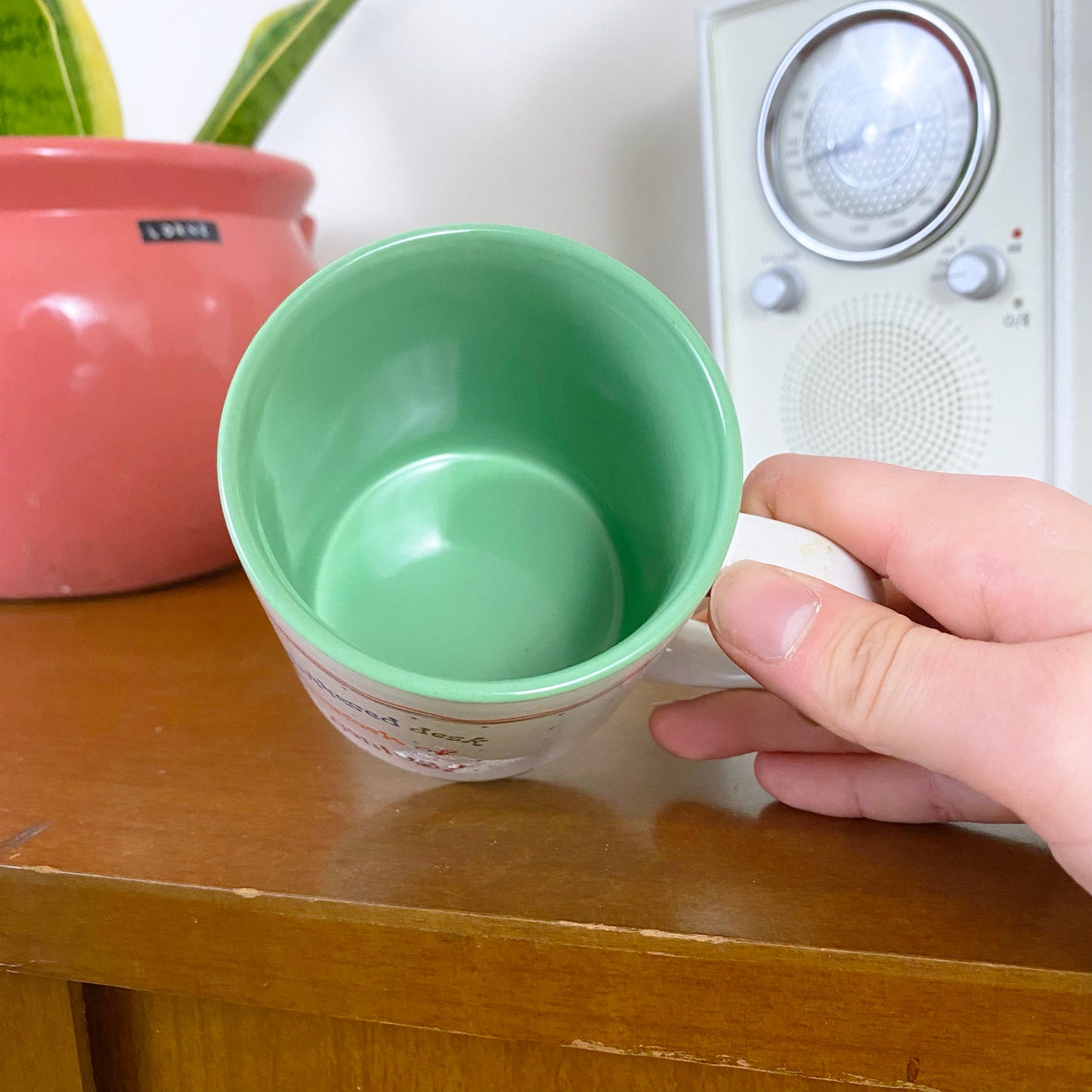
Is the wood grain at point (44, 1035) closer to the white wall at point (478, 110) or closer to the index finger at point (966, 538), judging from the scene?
the index finger at point (966, 538)

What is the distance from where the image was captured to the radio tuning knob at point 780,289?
0.54 m

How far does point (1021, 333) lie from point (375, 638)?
0.38m

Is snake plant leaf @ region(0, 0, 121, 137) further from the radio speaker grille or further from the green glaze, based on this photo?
the radio speaker grille

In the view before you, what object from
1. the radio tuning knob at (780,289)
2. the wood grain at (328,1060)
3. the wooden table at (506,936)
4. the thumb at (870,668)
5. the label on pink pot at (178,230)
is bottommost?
the wood grain at (328,1060)

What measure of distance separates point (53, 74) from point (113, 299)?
0.14 meters

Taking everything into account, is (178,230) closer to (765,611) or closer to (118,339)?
(118,339)

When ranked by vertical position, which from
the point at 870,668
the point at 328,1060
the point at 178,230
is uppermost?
the point at 178,230

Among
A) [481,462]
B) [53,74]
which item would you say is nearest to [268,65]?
[53,74]

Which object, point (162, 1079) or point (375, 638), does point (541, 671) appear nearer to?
point (375, 638)

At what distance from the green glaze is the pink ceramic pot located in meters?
0.15

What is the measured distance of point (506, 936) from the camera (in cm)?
25

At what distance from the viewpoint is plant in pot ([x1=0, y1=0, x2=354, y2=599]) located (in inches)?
17.2

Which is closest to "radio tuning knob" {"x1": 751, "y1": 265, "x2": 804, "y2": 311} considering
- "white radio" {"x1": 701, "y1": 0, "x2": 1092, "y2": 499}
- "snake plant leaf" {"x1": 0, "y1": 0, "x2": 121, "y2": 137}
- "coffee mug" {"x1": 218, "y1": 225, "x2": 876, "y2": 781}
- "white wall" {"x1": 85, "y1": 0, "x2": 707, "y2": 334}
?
"white radio" {"x1": 701, "y1": 0, "x2": 1092, "y2": 499}

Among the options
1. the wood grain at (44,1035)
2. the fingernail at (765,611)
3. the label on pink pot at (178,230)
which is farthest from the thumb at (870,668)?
the label on pink pot at (178,230)
